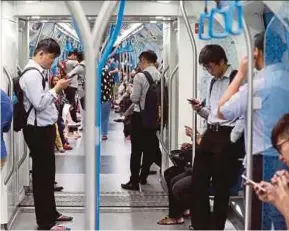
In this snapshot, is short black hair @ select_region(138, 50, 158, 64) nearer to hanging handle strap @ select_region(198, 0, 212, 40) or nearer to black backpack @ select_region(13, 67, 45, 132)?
black backpack @ select_region(13, 67, 45, 132)

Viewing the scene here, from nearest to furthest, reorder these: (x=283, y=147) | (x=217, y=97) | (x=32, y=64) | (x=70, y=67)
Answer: (x=283, y=147)
(x=217, y=97)
(x=32, y=64)
(x=70, y=67)

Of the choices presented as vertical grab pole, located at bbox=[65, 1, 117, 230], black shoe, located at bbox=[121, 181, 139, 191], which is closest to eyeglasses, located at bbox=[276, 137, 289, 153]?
vertical grab pole, located at bbox=[65, 1, 117, 230]

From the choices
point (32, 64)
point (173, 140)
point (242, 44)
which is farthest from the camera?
point (173, 140)

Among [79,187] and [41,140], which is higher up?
[41,140]

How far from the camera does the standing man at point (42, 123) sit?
4.70 metres

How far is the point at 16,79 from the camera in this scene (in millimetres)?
5051

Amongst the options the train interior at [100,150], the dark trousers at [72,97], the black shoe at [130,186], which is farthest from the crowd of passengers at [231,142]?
the dark trousers at [72,97]

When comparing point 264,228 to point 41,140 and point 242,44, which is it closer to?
point 242,44

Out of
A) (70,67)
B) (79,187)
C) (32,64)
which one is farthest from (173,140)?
(32,64)

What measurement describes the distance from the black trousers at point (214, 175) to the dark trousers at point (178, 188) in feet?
0.51

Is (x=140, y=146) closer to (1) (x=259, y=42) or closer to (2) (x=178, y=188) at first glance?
(2) (x=178, y=188)

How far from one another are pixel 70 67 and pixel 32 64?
2.54 m

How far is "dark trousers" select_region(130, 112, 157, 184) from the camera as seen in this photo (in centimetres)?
670

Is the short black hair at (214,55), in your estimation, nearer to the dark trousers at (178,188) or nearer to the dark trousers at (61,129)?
the dark trousers at (178,188)
